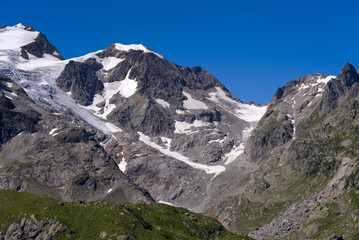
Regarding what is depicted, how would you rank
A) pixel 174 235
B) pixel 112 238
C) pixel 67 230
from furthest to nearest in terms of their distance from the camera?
pixel 174 235 → pixel 67 230 → pixel 112 238

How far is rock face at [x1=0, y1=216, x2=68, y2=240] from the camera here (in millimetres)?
178875

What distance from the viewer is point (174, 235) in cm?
19200

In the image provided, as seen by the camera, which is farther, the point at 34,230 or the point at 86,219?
the point at 86,219

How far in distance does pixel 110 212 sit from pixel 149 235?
20541mm

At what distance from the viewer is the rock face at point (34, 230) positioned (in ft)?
587

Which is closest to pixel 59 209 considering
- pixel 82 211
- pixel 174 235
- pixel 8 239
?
pixel 82 211

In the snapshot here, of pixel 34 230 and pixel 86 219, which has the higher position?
pixel 86 219

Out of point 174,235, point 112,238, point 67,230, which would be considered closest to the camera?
point 112,238

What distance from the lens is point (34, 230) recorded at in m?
182

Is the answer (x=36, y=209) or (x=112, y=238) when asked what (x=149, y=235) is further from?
(x=36, y=209)

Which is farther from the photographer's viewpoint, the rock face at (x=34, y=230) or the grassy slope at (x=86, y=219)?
the rock face at (x=34, y=230)

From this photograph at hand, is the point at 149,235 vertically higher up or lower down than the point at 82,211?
lower down

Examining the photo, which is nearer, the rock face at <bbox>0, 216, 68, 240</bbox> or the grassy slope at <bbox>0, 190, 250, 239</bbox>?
the grassy slope at <bbox>0, 190, 250, 239</bbox>

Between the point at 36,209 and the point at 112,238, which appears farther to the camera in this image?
the point at 36,209
